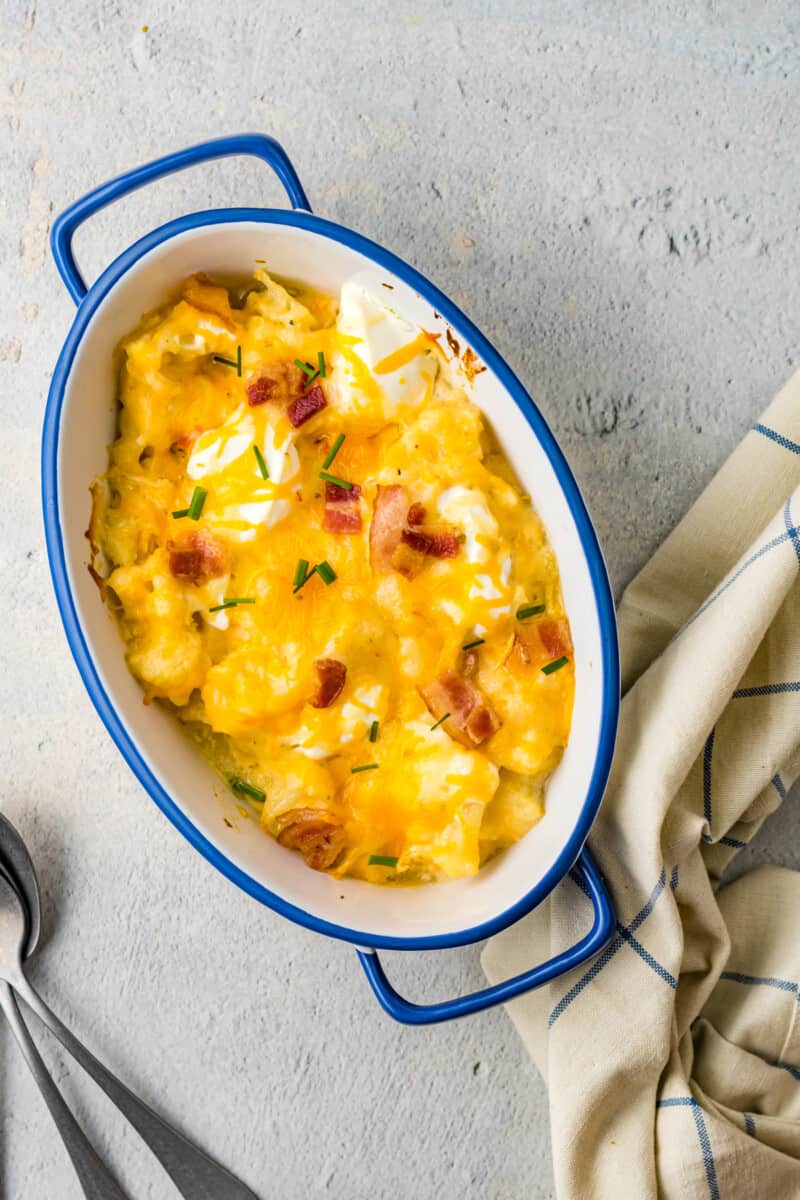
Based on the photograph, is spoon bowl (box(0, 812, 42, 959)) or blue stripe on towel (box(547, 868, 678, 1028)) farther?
spoon bowl (box(0, 812, 42, 959))

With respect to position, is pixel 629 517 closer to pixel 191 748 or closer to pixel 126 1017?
pixel 191 748

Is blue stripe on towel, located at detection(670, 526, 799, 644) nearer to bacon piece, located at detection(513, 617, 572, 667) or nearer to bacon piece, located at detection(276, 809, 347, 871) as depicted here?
bacon piece, located at detection(513, 617, 572, 667)

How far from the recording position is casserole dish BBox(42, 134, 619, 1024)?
5.90 ft

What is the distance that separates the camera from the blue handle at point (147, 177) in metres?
1.85

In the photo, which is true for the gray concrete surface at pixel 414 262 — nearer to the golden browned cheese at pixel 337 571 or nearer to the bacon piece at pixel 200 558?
the golden browned cheese at pixel 337 571

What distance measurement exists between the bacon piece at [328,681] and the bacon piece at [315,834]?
0.21 metres

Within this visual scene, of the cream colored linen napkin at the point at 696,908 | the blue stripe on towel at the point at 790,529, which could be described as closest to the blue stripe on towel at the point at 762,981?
the cream colored linen napkin at the point at 696,908

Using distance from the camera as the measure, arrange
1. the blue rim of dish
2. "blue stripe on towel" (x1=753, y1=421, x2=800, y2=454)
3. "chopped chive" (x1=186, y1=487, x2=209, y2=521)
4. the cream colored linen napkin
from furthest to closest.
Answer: "blue stripe on towel" (x1=753, y1=421, x2=800, y2=454), the cream colored linen napkin, "chopped chive" (x1=186, y1=487, x2=209, y2=521), the blue rim of dish

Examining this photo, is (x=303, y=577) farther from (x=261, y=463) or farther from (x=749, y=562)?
(x=749, y=562)

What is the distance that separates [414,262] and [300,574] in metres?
0.76

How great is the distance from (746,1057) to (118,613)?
5.00 feet

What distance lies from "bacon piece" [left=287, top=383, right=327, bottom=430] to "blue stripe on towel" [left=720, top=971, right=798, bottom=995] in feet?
4.68

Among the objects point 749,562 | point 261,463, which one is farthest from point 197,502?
point 749,562

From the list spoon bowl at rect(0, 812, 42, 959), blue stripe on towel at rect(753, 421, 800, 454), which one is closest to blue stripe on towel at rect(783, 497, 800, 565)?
blue stripe on towel at rect(753, 421, 800, 454)
